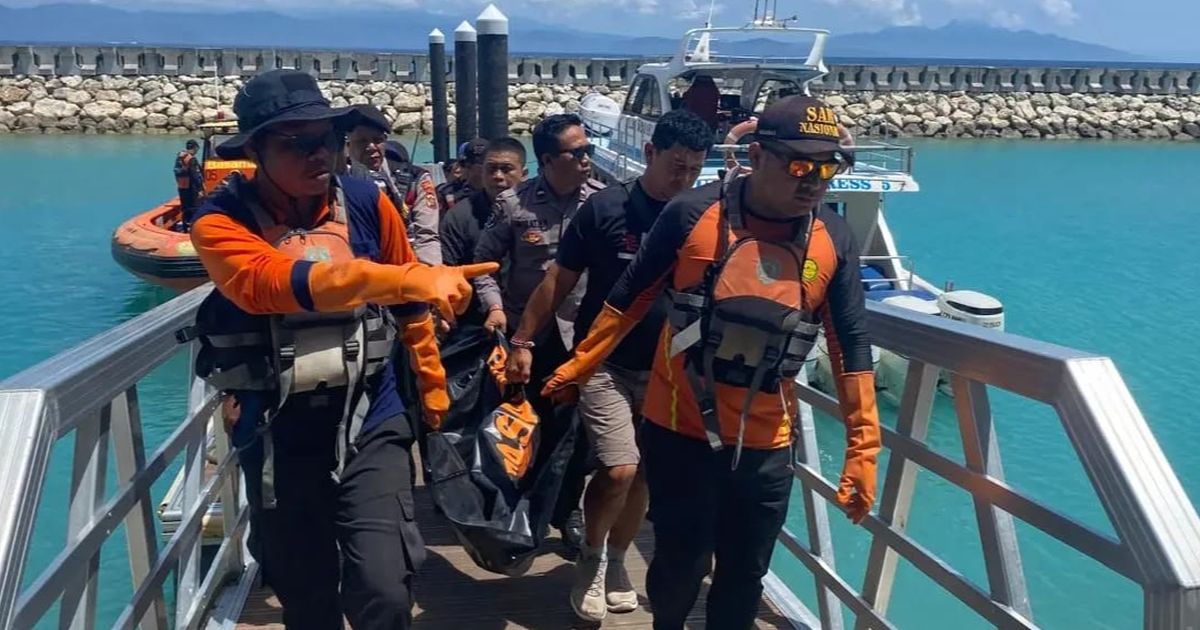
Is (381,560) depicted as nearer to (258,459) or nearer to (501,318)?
(258,459)

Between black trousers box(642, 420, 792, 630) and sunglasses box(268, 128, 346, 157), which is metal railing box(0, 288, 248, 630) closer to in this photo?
sunglasses box(268, 128, 346, 157)

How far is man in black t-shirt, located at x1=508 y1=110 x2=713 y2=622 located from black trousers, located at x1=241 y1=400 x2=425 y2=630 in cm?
87

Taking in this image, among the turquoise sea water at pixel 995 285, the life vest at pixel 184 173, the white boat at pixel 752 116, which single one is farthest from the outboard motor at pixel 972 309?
the life vest at pixel 184 173

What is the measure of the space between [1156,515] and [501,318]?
245cm

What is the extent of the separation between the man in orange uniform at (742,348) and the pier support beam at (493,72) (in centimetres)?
642

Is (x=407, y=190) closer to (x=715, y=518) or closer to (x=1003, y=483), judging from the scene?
(x=715, y=518)

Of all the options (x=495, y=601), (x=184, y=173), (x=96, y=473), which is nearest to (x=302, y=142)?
(x=96, y=473)

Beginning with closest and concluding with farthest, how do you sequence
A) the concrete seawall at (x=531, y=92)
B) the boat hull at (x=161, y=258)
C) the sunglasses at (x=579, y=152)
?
1. the sunglasses at (x=579, y=152)
2. the boat hull at (x=161, y=258)
3. the concrete seawall at (x=531, y=92)

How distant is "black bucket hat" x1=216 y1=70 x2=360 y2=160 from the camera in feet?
7.68

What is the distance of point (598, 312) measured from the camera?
3.41 meters

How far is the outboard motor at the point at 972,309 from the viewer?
29.2ft

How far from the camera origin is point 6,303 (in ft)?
47.6

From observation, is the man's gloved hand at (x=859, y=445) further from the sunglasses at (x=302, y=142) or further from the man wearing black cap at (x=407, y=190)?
the man wearing black cap at (x=407, y=190)

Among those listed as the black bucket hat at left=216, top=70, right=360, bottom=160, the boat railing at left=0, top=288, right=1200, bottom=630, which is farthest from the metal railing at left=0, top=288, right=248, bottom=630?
the black bucket hat at left=216, top=70, right=360, bottom=160
